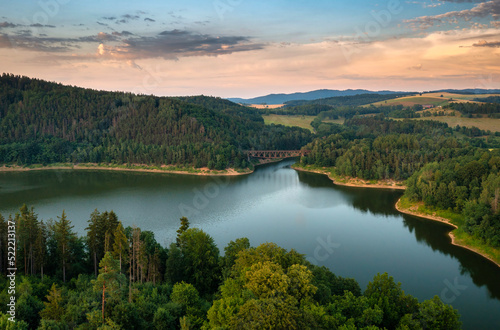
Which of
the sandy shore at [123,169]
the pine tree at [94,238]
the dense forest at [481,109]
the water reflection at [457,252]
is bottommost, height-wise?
the water reflection at [457,252]

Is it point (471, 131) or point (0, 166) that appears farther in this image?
point (471, 131)

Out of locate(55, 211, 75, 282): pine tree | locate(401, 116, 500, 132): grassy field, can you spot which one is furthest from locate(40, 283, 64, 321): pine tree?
locate(401, 116, 500, 132): grassy field

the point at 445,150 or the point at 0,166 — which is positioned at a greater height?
the point at 445,150

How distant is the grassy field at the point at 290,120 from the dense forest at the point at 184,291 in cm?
14678

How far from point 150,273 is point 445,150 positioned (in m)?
74.5

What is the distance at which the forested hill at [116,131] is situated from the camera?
107 meters

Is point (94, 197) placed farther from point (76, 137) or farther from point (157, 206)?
point (76, 137)

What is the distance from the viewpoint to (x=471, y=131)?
117875mm

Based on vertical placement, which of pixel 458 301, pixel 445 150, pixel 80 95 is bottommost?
pixel 458 301

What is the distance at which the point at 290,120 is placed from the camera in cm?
18638

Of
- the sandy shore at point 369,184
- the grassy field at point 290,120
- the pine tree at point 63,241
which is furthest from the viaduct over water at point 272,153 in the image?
the pine tree at point 63,241

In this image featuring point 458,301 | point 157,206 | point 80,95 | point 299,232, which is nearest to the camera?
point 458,301

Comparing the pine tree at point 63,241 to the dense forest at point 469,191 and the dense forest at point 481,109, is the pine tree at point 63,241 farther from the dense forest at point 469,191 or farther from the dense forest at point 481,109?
the dense forest at point 481,109

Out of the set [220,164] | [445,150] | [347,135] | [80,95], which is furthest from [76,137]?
[445,150]
